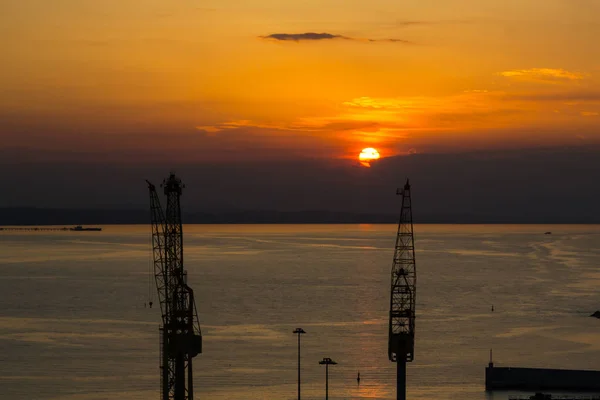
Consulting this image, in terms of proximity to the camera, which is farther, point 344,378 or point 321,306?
point 321,306

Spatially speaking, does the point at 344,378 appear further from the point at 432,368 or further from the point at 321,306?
the point at 321,306

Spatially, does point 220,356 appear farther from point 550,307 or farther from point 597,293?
point 597,293

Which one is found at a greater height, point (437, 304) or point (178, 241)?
point (178, 241)

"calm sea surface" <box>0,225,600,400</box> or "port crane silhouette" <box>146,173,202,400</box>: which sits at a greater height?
"port crane silhouette" <box>146,173,202,400</box>

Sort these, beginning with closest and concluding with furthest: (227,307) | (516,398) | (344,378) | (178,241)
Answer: (178,241), (516,398), (344,378), (227,307)

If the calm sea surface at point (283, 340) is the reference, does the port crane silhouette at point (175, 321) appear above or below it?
above

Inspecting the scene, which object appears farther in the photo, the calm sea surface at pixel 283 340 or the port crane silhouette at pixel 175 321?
the calm sea surface at pixel 283 340

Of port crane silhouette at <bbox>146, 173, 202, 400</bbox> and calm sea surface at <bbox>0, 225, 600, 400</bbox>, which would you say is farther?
calm sea surface at <bbox>0, 225, 600, 400</bbox>

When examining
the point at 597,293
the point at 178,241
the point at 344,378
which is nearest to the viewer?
the point at 178,241

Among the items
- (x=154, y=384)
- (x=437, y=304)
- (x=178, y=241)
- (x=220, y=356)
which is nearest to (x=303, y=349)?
(x=220, y=356)

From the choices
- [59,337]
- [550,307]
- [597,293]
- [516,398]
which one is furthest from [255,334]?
[597,293]

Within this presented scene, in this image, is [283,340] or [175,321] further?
[283,340]
